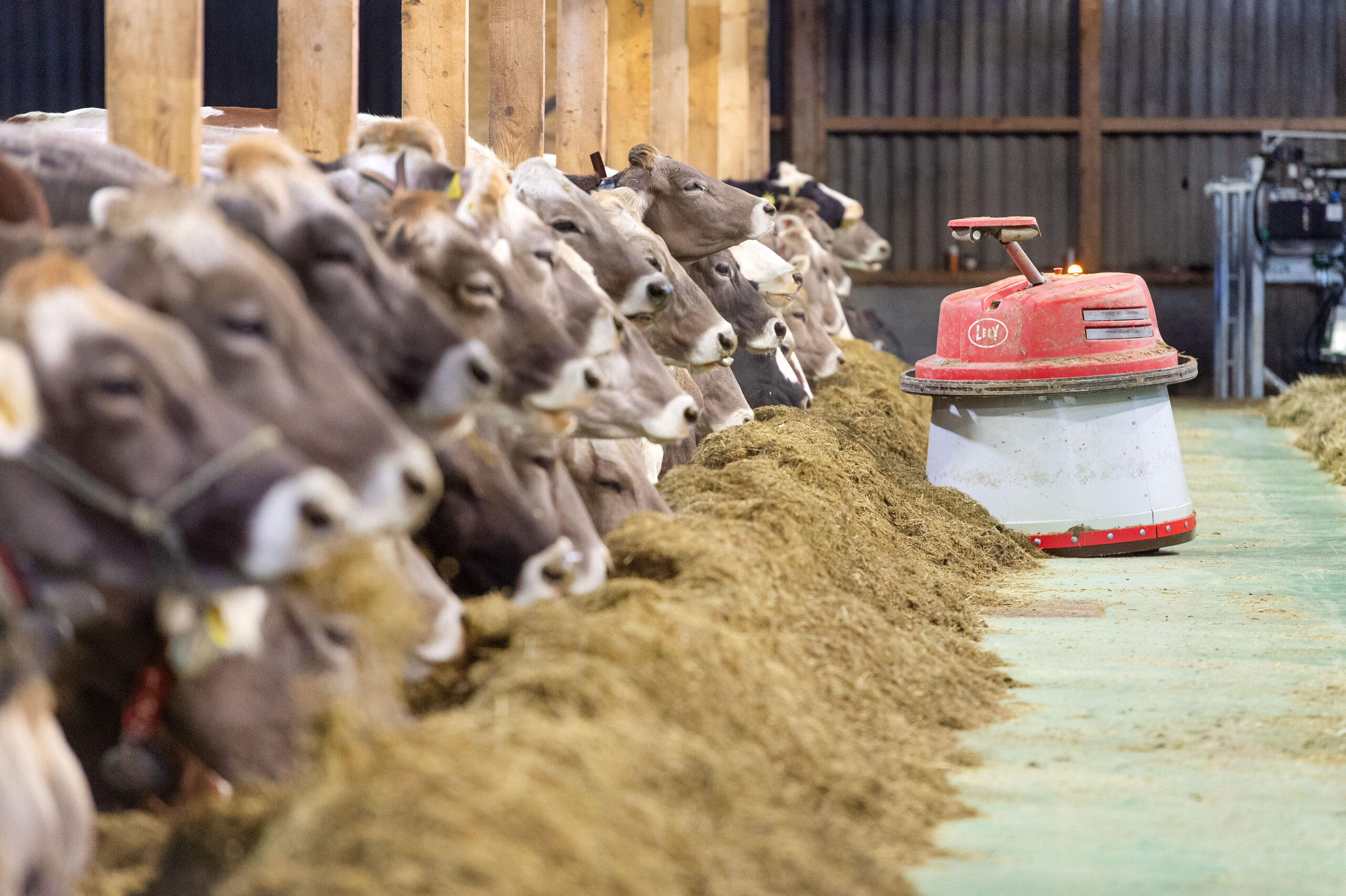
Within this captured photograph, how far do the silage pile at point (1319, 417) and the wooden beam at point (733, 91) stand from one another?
4673 millimetres

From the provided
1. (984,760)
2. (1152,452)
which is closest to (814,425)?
(1152,452)

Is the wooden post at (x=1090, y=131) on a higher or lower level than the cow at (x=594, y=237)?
higher

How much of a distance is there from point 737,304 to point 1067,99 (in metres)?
9.37

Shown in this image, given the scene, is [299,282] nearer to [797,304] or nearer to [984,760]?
[984,760]

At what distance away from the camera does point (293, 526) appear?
80.2 inches

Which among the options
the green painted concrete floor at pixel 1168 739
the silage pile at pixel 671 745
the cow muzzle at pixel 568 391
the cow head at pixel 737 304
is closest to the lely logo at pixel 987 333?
the green painted concrete floor at pixel 1168 739

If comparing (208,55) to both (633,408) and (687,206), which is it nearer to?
(687,206)

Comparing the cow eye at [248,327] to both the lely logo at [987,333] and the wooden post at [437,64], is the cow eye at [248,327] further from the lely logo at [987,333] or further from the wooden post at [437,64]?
the lely logo at [987,333]

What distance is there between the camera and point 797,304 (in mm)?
9602

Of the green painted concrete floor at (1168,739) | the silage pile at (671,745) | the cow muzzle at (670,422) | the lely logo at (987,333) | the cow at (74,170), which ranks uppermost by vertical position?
the cow at (74,170)

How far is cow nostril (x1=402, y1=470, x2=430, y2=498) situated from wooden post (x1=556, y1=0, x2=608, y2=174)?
206 inches

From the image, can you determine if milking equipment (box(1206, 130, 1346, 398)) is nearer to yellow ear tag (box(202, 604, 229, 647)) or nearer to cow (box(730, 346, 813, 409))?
cow (box(730, 346, 813, 409))

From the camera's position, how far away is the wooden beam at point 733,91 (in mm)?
12016

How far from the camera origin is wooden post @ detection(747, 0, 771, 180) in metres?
13.7
